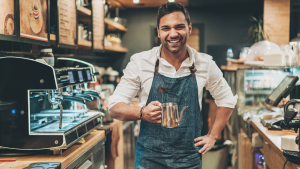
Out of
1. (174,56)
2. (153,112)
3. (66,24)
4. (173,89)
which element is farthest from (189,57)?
(66,24)

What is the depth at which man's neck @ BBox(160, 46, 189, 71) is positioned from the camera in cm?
171

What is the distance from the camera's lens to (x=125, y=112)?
1.46m

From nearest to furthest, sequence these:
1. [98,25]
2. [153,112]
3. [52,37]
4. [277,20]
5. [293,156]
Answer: [153,112], [293,156], [52,37], [98,25], [277,20]

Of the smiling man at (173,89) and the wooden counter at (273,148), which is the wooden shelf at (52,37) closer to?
the smiling man at (173,89)

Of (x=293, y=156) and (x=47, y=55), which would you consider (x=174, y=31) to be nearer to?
(x=293, y=156)

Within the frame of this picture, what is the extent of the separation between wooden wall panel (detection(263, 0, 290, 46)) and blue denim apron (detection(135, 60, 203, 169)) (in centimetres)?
358

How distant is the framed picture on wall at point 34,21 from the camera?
1.82 m

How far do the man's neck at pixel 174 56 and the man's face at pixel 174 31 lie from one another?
0.10 m

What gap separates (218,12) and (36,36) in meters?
4.34

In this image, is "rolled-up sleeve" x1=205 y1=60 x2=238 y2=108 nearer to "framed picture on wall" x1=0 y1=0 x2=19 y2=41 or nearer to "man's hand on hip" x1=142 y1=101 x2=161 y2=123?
"man's hand on hip" x1=142 y1=101 x2=161 y2=123

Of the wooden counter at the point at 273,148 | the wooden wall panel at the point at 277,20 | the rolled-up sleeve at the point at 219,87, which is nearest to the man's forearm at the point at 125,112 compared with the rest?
the rolled-up sleeve at the point at 219,87

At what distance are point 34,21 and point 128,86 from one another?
88 cm

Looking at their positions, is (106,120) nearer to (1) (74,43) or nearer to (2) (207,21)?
(1) (74,43)

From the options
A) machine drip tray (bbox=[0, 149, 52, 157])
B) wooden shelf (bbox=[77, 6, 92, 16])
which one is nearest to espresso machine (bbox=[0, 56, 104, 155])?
machine drip tray (bbox=[0, 149, 52, 157])
